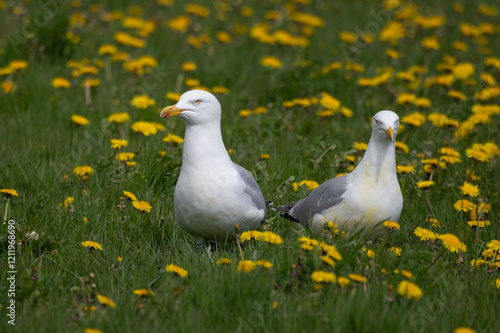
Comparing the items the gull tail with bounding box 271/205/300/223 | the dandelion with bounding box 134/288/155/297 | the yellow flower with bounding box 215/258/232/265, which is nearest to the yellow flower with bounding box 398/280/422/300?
the yellow flower with bounding box 215/258/232/265

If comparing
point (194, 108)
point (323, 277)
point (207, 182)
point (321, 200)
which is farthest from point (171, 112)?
point (323, 277)

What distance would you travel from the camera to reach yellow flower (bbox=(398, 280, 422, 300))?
298cm

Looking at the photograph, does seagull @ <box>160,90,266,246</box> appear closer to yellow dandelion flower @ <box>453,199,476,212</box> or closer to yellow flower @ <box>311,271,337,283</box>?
yellow flower @ <box>311,271,337,283</box>

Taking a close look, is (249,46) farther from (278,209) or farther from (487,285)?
(487,285)

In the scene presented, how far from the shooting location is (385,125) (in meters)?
3.71

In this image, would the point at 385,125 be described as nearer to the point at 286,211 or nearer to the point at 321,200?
the point at 321,200

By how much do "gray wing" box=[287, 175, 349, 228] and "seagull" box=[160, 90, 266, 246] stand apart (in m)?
0.39

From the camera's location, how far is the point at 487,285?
3355 millimetres

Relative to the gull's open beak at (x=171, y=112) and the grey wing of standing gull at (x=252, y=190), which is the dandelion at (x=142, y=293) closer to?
the grey wing of standing gull at (x=252, y=190)

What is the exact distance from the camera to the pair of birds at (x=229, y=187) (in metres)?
3.66

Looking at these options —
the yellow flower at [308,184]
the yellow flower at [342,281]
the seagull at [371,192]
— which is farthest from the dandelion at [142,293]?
the yellow flower at [308,184]

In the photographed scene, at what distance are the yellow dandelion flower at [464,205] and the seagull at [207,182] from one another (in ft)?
4.89

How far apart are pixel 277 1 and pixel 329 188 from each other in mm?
7027

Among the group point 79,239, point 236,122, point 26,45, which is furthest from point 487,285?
point 26,45
